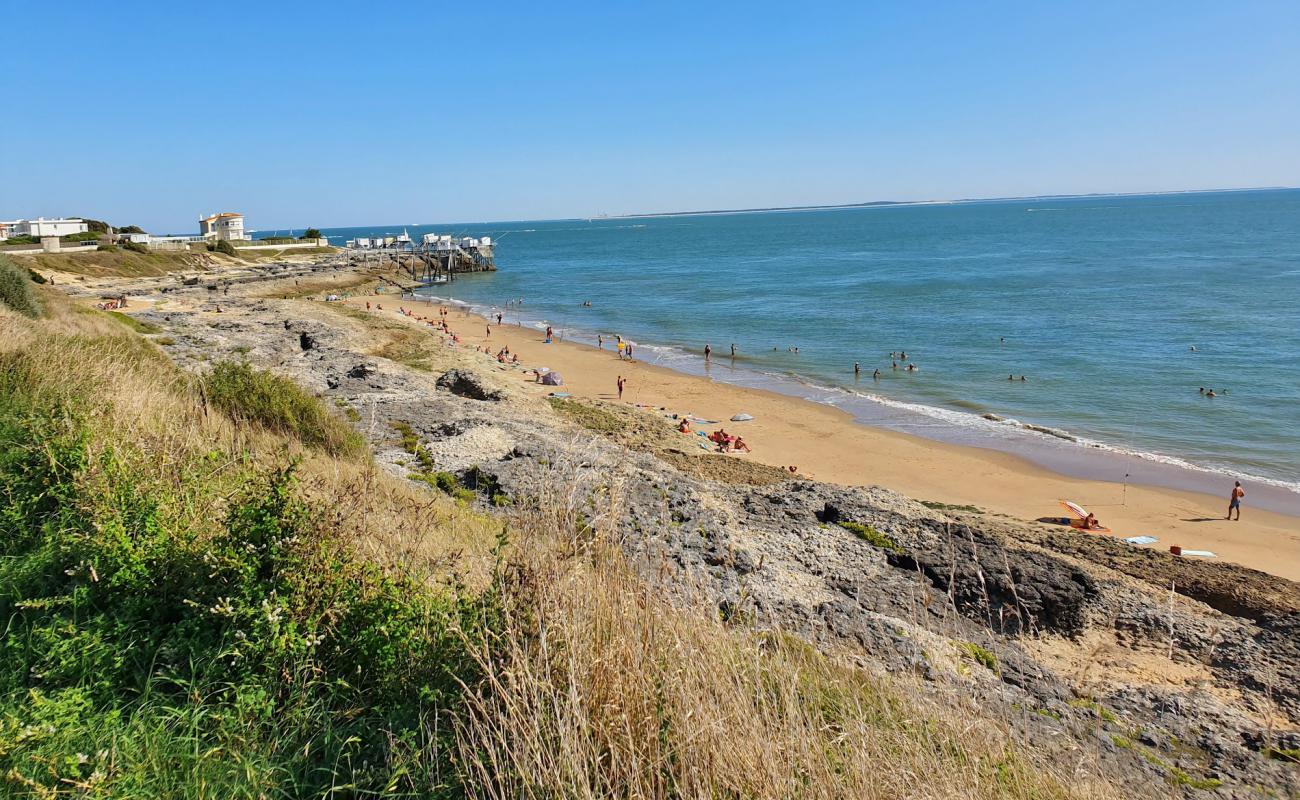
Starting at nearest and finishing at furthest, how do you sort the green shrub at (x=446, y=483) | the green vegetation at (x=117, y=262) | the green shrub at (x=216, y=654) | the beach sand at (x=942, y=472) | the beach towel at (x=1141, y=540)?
the green shrub at (x=216, y=654), the green shrub at (x=446, y=483), the beach towel at (x=1141, y=540), the beach sand at (x=942, y=472), the green vegetation at (x=117, y=262)

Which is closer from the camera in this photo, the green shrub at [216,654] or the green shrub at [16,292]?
the green shrub at [216,654]

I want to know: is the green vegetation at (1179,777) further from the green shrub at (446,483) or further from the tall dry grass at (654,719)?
the green shrub at (446,483)

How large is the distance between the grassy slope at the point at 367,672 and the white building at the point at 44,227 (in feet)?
264

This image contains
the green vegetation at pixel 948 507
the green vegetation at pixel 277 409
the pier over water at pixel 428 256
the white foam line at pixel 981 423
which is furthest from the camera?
the pier over water at pixel 428 256

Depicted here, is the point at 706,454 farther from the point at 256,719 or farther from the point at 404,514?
the point at 256,719

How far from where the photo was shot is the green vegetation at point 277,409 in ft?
33.8

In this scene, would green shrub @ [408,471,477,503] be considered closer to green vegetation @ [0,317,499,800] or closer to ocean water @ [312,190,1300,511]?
green vegetation @ [0,317,499,800]

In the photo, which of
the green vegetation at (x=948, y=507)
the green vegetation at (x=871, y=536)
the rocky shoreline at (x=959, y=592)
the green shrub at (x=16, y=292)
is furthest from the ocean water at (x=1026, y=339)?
the green shrub at (x=16, y=292)

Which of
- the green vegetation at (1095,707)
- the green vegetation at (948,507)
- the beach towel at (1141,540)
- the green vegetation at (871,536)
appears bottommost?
the beach towel at (1141,540)

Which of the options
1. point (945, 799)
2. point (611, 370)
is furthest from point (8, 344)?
point (611, 370)

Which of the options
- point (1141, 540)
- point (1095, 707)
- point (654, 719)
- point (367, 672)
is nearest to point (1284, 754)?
point (1095, 707)

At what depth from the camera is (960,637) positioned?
8.55 meters

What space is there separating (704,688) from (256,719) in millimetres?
2258

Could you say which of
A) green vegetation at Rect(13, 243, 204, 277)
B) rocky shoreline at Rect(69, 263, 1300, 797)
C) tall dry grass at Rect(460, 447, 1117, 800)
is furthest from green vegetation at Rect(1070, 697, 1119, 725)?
green vegetation at Rect(13, 243, 204, 277)
